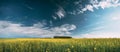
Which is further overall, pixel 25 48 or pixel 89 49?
pixel 25 48

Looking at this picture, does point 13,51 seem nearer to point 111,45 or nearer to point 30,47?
point 30,47

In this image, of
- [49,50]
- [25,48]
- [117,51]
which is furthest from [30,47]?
[117,51]

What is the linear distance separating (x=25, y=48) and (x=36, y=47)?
2.70 ft

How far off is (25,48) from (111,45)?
611cm

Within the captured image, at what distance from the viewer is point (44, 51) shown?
18.0 m

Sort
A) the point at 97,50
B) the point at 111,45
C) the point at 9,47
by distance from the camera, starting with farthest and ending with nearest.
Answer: the point at 9,47
the point at 111,45
the point at 97,50

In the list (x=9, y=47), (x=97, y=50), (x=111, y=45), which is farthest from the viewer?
(x=9, y=47)

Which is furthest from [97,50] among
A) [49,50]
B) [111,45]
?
[49,50]

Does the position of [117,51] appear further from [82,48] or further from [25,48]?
[25,48]

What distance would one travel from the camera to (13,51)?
734 inches

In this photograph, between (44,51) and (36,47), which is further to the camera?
(36,47)

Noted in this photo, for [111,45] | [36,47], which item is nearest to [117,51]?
[111,45]

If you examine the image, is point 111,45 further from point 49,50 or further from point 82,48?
point 49,50

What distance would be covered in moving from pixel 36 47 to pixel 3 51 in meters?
2.47
